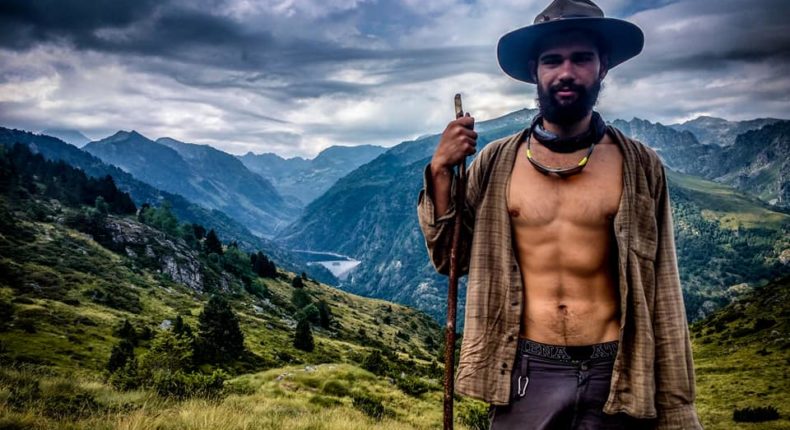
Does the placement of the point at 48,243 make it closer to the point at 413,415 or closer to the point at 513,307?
the point at 413,415

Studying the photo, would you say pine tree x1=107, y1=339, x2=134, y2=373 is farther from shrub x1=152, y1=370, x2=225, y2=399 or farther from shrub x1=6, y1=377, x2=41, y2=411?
shrub x1=6, y1=377, x2=41, y2=411

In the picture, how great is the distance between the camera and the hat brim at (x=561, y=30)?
11.9ft

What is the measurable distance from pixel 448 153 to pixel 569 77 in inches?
41.2

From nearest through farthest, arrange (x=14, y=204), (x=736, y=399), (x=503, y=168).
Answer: (x=503, y=168) < (x=736, y=399) < (x=14, y=204)

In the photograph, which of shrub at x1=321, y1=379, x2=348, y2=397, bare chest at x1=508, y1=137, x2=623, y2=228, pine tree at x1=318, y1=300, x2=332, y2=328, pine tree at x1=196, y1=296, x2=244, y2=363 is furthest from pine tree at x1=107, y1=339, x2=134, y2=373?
pine tree at x1=318, y1=300, x2=332, y2=328

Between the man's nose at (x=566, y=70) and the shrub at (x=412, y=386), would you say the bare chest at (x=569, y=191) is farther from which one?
the shrub at (x=412, y=386)

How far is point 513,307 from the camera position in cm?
354

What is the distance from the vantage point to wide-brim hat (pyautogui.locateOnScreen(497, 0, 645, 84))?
11.8 ft

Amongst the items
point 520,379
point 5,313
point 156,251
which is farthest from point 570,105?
point 156,251

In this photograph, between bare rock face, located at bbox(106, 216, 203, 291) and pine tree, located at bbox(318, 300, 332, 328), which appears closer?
pine tree, located at bbox(318, 300, 332, 328)

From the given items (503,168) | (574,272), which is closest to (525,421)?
(574,272)

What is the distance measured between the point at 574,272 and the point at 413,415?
1667 cm

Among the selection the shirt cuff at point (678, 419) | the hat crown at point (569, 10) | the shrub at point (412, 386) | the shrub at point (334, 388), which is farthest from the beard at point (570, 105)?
the shrub at point (412, 386)

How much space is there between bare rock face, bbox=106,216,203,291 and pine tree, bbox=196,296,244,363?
33.4 m
